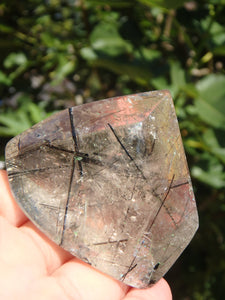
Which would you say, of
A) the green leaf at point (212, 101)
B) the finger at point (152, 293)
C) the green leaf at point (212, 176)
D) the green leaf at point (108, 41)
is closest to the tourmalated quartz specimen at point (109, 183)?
the finger at point (152, 293)

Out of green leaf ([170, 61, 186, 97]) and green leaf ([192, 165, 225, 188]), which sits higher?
green leaf ([170, 61, 186, 97])

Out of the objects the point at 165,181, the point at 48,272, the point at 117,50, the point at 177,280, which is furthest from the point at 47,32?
the point at 177,280

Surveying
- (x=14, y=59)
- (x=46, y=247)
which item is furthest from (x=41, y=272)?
(x=14, y=59)

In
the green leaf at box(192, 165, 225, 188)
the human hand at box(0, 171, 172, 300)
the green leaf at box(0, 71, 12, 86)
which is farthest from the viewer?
the green leaf at box(0, 71, 12, 86)

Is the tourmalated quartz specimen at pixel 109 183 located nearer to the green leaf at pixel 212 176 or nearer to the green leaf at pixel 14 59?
the green leaf at pixel 212 176

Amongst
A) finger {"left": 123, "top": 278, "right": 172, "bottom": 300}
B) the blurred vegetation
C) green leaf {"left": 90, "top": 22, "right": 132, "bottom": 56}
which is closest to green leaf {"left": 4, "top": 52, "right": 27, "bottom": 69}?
the blurred vegetation

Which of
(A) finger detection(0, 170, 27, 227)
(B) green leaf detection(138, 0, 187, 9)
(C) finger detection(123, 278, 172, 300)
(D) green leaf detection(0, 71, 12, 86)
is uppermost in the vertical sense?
(B) green leaf detection(138, 0, 187, 9)

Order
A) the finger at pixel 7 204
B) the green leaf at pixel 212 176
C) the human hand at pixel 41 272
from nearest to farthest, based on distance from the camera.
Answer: the human hand at pixel 41 272 < the finger at pixel 7 204 < the green leaf at pixel 212 176

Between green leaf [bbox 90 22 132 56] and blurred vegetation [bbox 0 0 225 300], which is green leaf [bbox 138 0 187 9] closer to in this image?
blurred vegetation [bbox 0 0 225 300]

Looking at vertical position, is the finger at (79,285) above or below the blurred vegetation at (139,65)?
below
